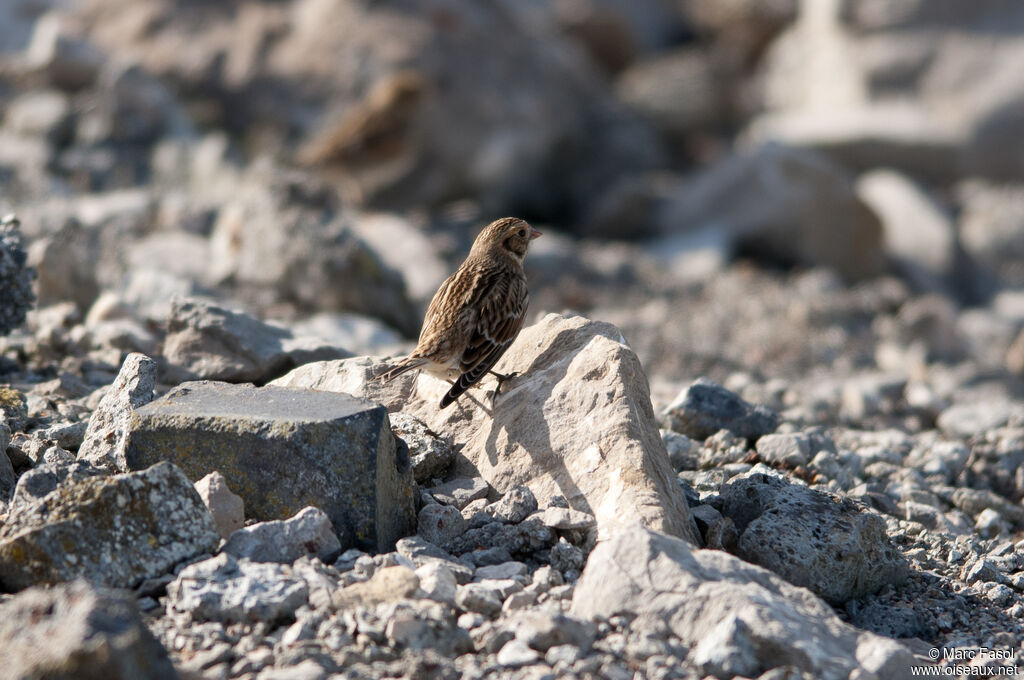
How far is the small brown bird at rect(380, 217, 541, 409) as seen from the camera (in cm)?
530

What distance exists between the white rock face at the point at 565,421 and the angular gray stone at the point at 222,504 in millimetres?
1200

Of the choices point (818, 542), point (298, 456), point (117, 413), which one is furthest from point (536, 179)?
point (298, 456)

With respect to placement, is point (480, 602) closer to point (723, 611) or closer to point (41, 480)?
point (723, 611)

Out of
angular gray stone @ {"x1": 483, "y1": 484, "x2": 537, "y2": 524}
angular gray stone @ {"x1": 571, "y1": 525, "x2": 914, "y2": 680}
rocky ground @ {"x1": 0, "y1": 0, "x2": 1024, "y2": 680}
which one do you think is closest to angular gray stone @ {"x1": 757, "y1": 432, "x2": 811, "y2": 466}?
rocky ground @ {"x1": 0, "y1": 0, "x2": 1024, "y2": 680}

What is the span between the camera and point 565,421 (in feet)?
15.9

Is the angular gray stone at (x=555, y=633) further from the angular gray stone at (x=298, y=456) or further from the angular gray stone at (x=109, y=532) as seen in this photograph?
the angular gray stone at (x=109, y=532)

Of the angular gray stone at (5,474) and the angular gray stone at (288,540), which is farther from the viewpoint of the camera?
the angular gray stone at (5,474)

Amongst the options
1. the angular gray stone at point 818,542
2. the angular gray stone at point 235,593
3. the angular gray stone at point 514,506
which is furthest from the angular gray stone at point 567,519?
the angular gray stone at point 235,593

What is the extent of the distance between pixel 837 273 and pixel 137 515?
12.6m

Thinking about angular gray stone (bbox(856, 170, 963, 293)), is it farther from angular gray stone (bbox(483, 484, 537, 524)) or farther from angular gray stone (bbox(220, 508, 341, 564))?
angular gray stone (bbox(220, 508, 341, 564))

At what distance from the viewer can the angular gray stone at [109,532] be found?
12.5 ft

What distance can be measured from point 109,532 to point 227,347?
9.37 ft

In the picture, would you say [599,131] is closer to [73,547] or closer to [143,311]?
[143,311]

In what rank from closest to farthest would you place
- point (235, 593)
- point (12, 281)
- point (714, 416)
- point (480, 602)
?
point (235, 593), point (480, 602), point (714, 416), point (12, 281)
